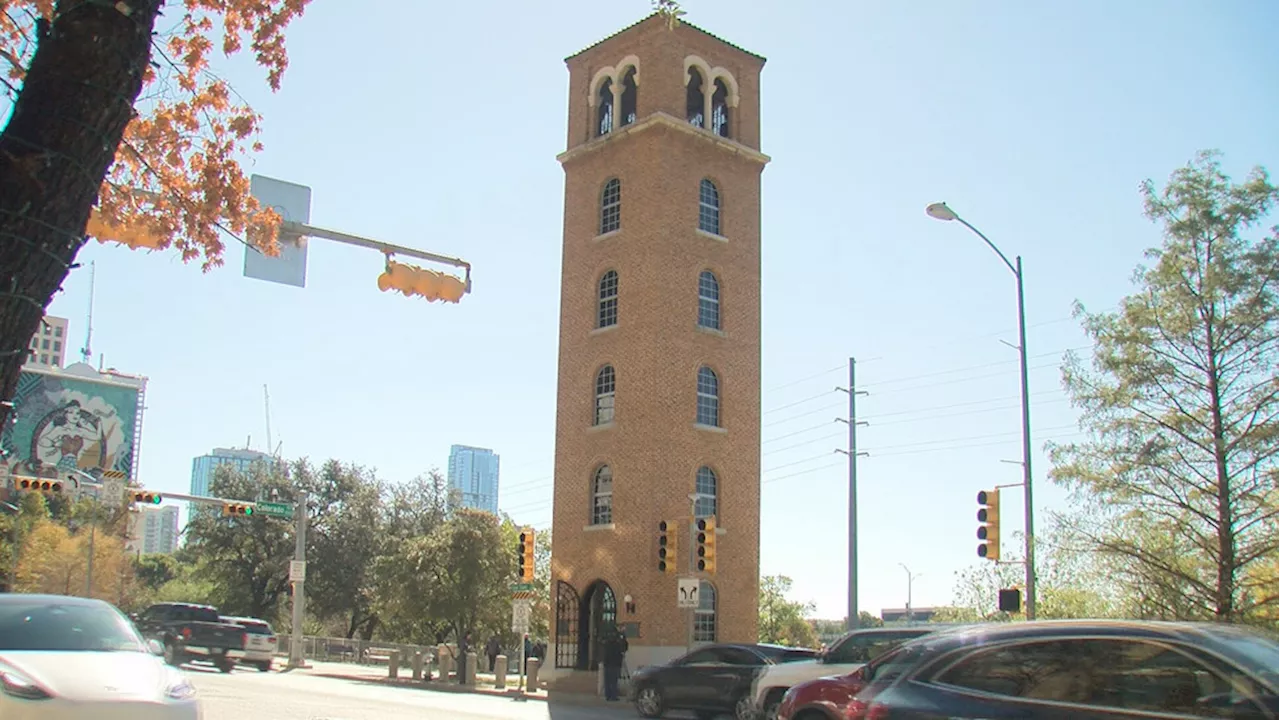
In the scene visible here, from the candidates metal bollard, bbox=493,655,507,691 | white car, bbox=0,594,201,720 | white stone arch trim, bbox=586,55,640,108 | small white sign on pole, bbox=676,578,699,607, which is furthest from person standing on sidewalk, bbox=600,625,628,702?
white car, bbox=0,594,201,720

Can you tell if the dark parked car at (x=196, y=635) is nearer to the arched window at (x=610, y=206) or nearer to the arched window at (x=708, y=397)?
the arched window at (x=708, y=397)

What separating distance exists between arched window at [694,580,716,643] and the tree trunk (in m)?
30.0

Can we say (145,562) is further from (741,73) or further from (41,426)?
(741,73)

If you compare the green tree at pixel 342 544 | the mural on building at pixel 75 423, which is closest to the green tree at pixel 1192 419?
the green tree at pixel 342 544

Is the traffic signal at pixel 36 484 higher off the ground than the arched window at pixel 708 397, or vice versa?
the arched window at pixel 708 397

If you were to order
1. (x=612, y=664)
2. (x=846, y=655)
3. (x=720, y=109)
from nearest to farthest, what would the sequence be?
(x=846, y=655), (x=612, y=664), (x=720, y=109)

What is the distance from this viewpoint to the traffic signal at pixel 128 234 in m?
9.06

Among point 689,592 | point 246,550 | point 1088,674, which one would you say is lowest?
point 1088,674

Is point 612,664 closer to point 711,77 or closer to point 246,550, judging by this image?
point 711,77

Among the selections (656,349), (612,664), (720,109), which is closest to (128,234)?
(612,664)

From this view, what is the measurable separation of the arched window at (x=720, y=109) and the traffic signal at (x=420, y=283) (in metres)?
25.2

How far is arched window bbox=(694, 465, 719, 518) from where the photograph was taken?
34938 millimetres

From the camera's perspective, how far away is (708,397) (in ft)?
118

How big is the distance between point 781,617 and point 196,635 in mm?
60963
